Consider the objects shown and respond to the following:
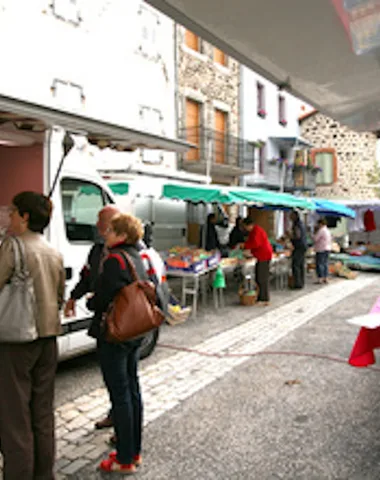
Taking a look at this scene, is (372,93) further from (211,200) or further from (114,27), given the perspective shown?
(114,27)

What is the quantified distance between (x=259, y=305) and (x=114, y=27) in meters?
9.34

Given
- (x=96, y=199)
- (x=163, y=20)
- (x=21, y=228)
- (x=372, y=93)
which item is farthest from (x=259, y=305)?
(x=163, y=20)

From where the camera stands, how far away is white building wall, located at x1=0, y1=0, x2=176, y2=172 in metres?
11.2

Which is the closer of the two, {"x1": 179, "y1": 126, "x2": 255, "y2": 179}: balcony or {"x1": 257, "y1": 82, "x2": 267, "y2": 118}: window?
{"x1": 179, "y1": 126, "x2": 255, "y2": 179}: balcony

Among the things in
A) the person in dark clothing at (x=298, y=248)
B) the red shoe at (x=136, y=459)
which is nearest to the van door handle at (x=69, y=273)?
the red shoe at (x=136, y=459)

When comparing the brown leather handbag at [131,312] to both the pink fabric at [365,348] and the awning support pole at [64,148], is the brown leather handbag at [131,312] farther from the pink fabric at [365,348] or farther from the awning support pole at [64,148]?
the awning support pole at [64,148]

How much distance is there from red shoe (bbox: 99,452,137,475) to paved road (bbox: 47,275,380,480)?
56 millimetres

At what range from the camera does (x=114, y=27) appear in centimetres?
1377

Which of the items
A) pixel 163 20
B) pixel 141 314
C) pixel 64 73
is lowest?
pixel 141 314

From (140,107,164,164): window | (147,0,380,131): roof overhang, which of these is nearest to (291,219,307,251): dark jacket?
(140,107,164,164): window

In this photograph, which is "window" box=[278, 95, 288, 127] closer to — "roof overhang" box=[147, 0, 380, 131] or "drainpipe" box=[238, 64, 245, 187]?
"drainpipe" box=[238, 64, 245, 187]

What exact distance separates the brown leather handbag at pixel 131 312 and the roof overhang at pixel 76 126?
1462 mm

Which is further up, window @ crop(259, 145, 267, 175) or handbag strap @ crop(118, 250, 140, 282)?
window @ crop(259, 145, 267, 175)

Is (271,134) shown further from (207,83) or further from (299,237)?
(299,237)
